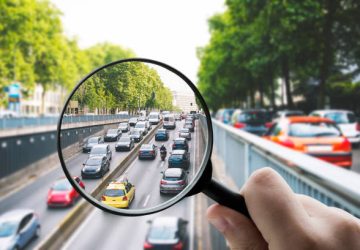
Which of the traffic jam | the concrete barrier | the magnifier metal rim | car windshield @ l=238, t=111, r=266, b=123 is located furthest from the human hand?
car windshield @ l=238, t=111, r=266, b=123

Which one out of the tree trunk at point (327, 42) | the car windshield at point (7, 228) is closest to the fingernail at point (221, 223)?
the car windshield at point (7, 228)

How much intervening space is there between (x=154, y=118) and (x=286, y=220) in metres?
0.57

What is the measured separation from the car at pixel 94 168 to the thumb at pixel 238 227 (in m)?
0.35

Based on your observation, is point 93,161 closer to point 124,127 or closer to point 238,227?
point 124,127

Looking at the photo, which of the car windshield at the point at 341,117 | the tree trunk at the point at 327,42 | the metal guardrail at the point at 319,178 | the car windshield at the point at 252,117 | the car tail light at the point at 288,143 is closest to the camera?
the metal guardrail at the point at 319,178

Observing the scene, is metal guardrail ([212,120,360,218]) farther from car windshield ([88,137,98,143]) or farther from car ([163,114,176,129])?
car windshield ([88,137,98,143])

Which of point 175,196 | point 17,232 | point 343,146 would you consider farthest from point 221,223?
point 343,146

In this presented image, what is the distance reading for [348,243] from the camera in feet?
4.07

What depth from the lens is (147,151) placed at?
156 cm

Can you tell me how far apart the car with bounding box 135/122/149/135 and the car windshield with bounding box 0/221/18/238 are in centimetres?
493

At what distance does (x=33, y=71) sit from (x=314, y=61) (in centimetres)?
2826

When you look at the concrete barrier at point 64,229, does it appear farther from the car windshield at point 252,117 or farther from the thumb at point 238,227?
the car windshield at point 252,117

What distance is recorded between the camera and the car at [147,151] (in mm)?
1551

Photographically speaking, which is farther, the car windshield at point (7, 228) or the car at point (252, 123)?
the car at point (252, 123)
